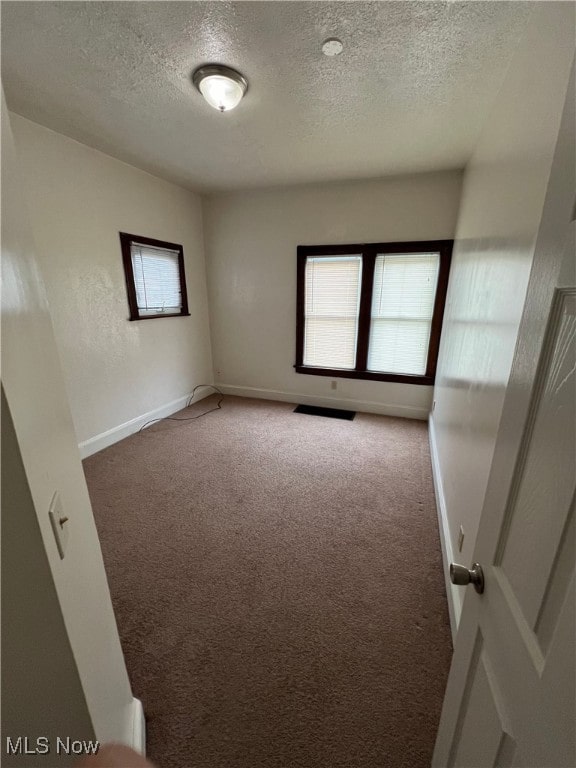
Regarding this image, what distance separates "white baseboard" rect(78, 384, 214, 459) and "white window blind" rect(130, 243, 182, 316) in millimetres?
1142

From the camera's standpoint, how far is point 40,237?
7.65 ft

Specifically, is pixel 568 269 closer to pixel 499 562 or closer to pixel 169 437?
pixel 499 562

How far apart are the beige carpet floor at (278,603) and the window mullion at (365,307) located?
4.47 ft

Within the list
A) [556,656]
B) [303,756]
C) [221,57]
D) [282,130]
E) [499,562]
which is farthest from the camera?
[282,130]

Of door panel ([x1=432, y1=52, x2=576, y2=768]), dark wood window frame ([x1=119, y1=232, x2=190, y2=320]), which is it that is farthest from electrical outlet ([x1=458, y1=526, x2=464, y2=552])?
dark wood window frame ([x1=119, y1=232, x2=190, y2=320])

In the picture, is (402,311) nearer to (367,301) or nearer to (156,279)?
(367,301)

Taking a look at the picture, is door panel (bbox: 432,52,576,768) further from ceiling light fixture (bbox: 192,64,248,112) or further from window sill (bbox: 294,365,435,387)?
window sill (bbox: 294,365,435,387)

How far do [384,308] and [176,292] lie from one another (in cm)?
253

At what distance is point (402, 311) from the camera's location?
3.51m

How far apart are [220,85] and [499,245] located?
1741 mm

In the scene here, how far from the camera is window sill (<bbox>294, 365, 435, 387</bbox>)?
3566 mm

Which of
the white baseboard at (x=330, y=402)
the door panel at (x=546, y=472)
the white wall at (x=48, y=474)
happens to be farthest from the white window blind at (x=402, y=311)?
the white wall at (x=48, y=474)

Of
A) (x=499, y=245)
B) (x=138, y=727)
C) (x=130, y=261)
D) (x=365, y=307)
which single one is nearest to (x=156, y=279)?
(x=130, y=261)

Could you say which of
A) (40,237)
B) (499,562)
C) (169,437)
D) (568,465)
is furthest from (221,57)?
(169,437)
